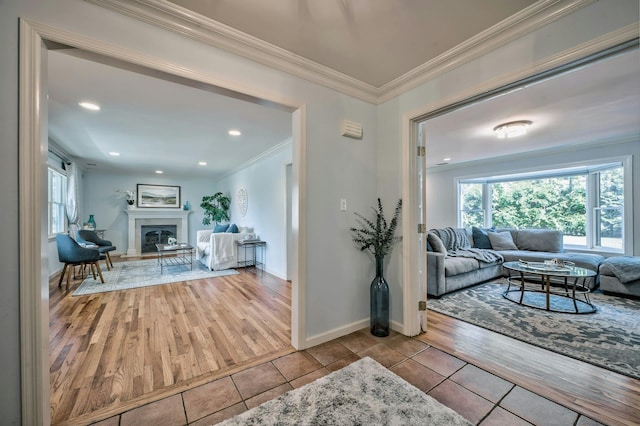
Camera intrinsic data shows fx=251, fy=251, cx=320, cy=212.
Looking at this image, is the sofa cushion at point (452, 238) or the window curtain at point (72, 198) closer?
the sofa cushion at point (452, 238)

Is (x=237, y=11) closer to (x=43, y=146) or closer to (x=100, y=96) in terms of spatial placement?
(x=43, y=146)

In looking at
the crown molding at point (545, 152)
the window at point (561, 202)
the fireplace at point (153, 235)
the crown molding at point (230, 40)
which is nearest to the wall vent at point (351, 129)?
the crown molding at point (230, 40)

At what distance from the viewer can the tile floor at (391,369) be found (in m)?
1.43

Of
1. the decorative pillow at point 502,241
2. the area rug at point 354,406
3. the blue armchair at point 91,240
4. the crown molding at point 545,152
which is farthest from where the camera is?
the decorative pillow at point 502,241

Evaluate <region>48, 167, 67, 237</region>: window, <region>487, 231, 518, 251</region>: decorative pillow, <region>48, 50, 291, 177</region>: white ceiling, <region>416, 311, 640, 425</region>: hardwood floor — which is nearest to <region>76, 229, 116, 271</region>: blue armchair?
<region>48, 167, 67, 237</region>: window

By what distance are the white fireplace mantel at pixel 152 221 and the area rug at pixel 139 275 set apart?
61.7 inches

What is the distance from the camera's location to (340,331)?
239cm

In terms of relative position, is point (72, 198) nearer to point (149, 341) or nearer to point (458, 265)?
point (149, 341)

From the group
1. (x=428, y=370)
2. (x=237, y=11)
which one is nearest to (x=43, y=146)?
(x=237, y=11)

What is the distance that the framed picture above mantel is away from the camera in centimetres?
777

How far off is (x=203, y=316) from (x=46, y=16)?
274 cm

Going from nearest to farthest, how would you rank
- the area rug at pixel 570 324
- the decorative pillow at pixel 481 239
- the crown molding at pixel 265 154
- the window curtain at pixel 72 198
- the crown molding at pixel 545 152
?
1. the area rug at pixel 570 324
2. the crown molding at pixel 545 152
3. the crown molding at pixel 265 154
4. the decorative pillow at pixel 481 239
5. the window curtain at pixel 72 198

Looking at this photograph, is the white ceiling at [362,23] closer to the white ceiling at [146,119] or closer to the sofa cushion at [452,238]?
the white ceiling at [146,119]

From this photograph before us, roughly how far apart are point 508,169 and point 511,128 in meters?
2.47
